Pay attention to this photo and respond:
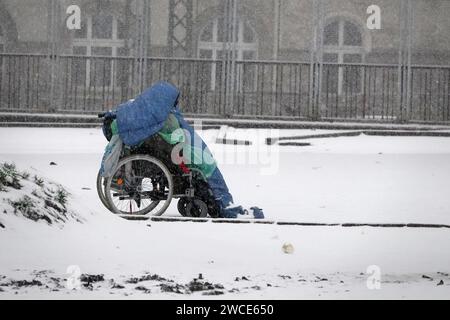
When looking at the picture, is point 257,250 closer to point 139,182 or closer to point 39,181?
point 39,181

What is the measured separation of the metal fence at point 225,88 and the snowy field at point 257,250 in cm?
905

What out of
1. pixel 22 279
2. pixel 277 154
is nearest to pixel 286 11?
pixel 277 154

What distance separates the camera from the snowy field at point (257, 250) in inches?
223

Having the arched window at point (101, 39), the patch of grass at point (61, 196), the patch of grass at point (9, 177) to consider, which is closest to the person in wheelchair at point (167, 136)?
the patch of grass at point (61, 196)

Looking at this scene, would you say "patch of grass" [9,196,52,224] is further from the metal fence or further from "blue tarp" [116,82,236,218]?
the metal fence

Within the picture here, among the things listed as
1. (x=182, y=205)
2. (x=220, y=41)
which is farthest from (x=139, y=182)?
(x=220, y=41)

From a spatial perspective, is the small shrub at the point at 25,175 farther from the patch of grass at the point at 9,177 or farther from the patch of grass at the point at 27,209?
the patch of grass at the point at 27,209

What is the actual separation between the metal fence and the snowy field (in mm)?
9046

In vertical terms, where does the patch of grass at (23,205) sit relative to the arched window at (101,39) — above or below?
below

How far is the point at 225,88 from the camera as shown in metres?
20.5

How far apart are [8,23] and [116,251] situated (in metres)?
23.9

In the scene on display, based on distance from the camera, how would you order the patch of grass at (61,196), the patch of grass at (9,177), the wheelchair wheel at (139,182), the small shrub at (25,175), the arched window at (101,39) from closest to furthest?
1. the patch of grass at (9,177)
2. the patch of grass at (61,196)
3. the small shrub at (25,175)
4. the wheelchair wheel at (139,182)
5. the arched window at (101,39)

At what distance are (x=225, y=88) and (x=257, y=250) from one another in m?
13.8

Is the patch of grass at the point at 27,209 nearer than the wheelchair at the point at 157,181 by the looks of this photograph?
Yes
